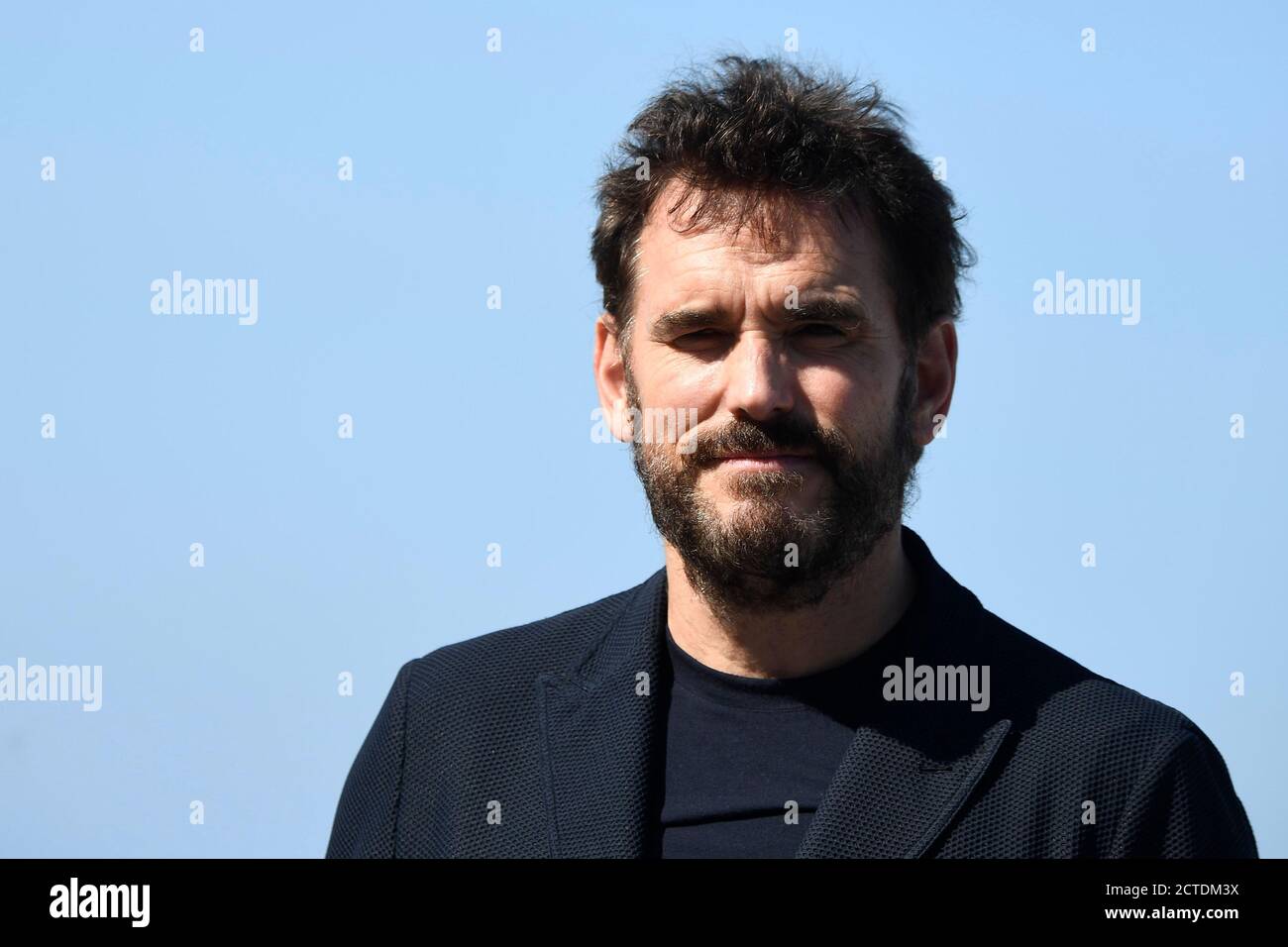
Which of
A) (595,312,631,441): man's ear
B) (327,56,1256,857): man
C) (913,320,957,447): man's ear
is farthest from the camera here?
(595,312,631,441): man's ear

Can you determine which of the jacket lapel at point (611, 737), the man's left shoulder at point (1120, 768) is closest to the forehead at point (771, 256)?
the jacket lapel at point (611, 737)

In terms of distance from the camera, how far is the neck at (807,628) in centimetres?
573

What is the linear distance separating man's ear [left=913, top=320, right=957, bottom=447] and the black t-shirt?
751 mm

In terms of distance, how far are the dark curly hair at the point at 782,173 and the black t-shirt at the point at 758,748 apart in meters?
1.34

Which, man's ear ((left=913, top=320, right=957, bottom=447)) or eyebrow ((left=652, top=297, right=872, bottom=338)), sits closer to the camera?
eyebrow ((left=652, top=297, right=872, bottom=338))

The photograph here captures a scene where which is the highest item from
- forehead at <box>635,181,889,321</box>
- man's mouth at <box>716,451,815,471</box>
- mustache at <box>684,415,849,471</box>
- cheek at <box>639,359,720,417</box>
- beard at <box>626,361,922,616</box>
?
forehead at <box>635,181,889,321</box>

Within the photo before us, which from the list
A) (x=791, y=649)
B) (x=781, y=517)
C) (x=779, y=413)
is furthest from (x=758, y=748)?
(x=779, y=413)

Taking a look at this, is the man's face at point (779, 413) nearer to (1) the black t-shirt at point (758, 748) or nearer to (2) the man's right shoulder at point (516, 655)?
(1) the black t-shirt at point (758, 748)

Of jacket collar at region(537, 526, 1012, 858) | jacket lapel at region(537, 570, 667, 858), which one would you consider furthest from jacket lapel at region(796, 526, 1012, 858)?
jacket lapel at region(537, 570, 667, 858)

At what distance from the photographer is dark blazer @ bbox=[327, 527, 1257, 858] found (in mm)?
5312

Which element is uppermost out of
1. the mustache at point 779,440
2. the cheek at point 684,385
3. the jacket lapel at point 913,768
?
the cheek at point 684,385

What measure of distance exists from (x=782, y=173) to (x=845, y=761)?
2.20m

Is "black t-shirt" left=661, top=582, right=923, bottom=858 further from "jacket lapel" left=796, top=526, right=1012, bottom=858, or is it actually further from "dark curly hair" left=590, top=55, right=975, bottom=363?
"dark curly hair" left=590, top=55, right=975, bottom=363

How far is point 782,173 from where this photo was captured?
5.93 m
